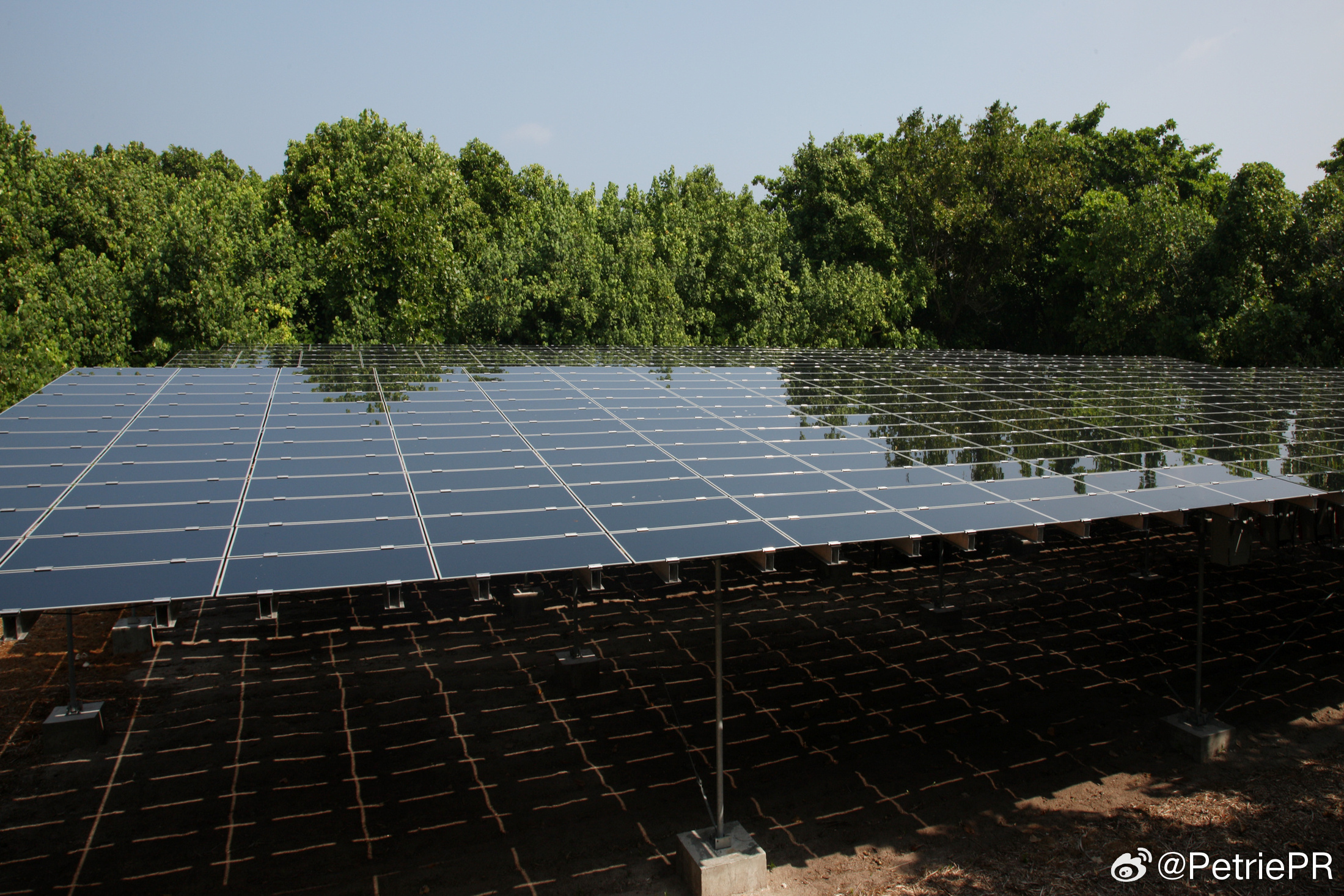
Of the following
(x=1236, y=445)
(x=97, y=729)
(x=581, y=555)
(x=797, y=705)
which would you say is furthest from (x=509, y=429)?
(x=1236, y=445)

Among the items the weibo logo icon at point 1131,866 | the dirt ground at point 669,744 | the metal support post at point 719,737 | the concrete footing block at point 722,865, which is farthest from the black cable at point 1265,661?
the metal support post at point 719,737

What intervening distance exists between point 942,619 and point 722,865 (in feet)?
28.3

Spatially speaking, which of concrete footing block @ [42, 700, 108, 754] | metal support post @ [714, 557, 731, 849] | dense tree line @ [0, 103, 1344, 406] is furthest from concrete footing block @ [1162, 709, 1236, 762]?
dense tree line @ [0, 103, 1344, 406]

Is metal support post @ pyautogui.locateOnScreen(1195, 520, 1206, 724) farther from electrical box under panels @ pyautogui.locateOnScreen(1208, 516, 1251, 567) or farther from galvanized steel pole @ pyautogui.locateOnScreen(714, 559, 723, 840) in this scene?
galvanized steel pole @ pyautogui.locateOnScreen(714, 559, 723, 840)

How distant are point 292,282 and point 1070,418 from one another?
2723cm

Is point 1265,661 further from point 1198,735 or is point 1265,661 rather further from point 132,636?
point 132,636

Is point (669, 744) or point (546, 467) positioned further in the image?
point (669, 744)

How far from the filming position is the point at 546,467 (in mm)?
9086

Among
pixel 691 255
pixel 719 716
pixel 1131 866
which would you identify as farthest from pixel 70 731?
pixel 691 255

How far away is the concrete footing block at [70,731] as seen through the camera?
10711mm

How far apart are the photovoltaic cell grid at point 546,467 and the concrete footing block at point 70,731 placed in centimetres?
375

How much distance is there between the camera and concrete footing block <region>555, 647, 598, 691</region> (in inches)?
503

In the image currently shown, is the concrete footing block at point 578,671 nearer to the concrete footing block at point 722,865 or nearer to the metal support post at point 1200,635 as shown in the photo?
the concrete footing block at point 722,865

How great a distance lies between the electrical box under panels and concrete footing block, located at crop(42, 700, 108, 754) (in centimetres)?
1388
